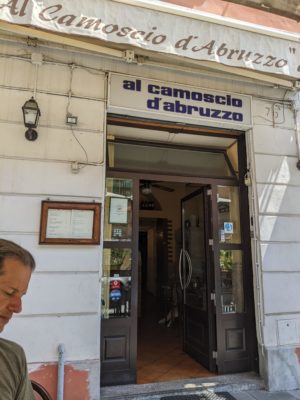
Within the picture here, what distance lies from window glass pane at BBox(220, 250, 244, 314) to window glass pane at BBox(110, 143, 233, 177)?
1057 millimetres

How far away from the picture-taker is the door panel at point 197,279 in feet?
13.0

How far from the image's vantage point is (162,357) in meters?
4.31

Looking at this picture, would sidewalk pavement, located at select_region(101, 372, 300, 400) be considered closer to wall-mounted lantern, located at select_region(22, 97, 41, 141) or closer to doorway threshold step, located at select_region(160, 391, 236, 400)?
doorway threshold step, located at select_region(160, 391, 236, 400)

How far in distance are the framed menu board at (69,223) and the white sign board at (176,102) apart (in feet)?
3.85

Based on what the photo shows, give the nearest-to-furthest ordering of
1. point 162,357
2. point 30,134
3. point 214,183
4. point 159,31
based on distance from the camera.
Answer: point 159,31 < point 30,134 < point 214,183 < point 162,357

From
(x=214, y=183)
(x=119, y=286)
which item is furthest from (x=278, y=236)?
(x=119, y=286)

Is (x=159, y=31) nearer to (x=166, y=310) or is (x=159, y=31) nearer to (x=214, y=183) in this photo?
(x=214, y=183)

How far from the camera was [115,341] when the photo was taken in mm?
3420

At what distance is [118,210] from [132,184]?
1.17 ft

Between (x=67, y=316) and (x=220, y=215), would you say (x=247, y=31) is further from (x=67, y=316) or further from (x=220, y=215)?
(x=67, y=316)

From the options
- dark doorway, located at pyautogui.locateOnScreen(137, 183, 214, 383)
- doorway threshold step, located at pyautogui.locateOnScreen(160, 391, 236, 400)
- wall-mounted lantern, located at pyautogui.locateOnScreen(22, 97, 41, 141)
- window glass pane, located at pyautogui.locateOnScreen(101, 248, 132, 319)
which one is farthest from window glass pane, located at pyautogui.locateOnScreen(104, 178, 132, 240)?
doorway threshold step, located at pyautogui.locateOnScreen(160, 391, 236, 400)

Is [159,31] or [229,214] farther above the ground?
[159,31]

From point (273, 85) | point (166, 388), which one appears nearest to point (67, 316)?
point (166, 388)

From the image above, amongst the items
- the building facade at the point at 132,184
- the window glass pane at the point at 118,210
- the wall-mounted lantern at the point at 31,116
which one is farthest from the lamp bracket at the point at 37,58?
the window glass pane at the point at 118,210
